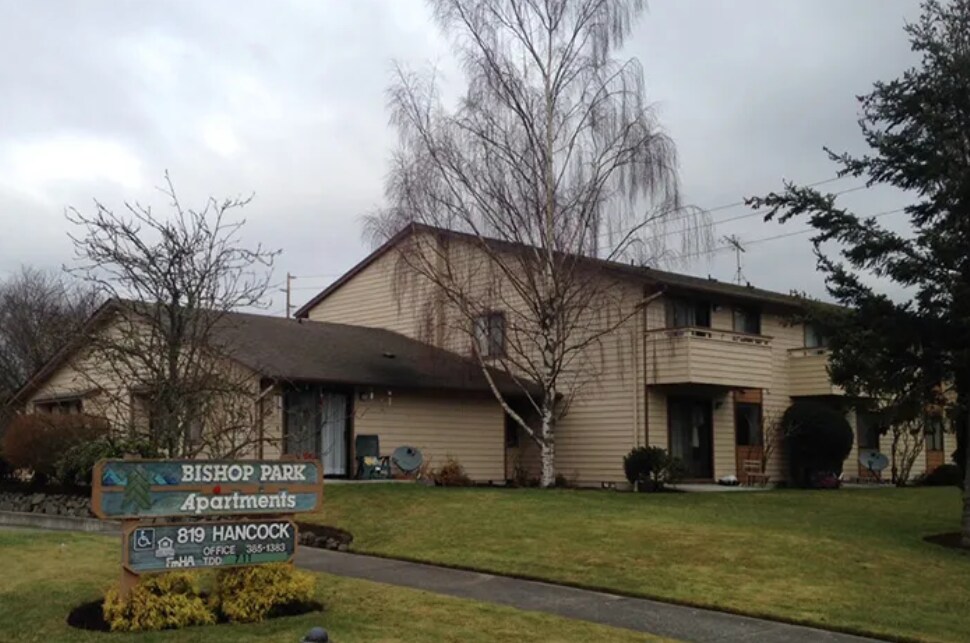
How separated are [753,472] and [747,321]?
424 cm

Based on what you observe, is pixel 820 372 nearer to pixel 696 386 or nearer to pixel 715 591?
pixel 696 386

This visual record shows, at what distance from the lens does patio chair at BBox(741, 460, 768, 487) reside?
95.3ft

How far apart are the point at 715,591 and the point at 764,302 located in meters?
18.4

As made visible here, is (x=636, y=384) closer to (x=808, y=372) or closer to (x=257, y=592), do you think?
(x=808, y=372)

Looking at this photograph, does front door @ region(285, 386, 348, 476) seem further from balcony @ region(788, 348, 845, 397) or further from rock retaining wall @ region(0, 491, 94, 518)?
balcony @ region(788, 348, 845, 397)

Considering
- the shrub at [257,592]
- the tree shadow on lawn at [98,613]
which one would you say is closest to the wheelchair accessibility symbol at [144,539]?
the tree shadow on lawn at [98,613]

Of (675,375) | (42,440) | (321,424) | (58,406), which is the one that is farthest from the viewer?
(58,406)

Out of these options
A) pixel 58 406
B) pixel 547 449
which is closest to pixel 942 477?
pixel 547 449

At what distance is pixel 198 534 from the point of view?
9875 millimetres

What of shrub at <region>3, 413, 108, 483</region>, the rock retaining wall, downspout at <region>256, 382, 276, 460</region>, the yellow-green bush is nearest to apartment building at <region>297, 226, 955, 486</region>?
downspout at <region>256, 382, 276, 460</region>

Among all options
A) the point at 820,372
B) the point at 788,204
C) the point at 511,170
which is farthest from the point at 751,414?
the point at 788,204

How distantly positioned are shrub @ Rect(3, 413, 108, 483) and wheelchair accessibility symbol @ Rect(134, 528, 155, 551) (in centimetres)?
1273

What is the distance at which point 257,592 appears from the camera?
10.1 metres

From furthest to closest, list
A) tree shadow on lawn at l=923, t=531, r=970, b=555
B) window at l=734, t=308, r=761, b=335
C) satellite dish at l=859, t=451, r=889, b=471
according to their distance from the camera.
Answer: satellite dish at l=859, t=451, r=889, b=471 → window at l=734, t=308, r=761, b=335 → tree shadow on lawn at l=923, t=531, r=970, b=555
